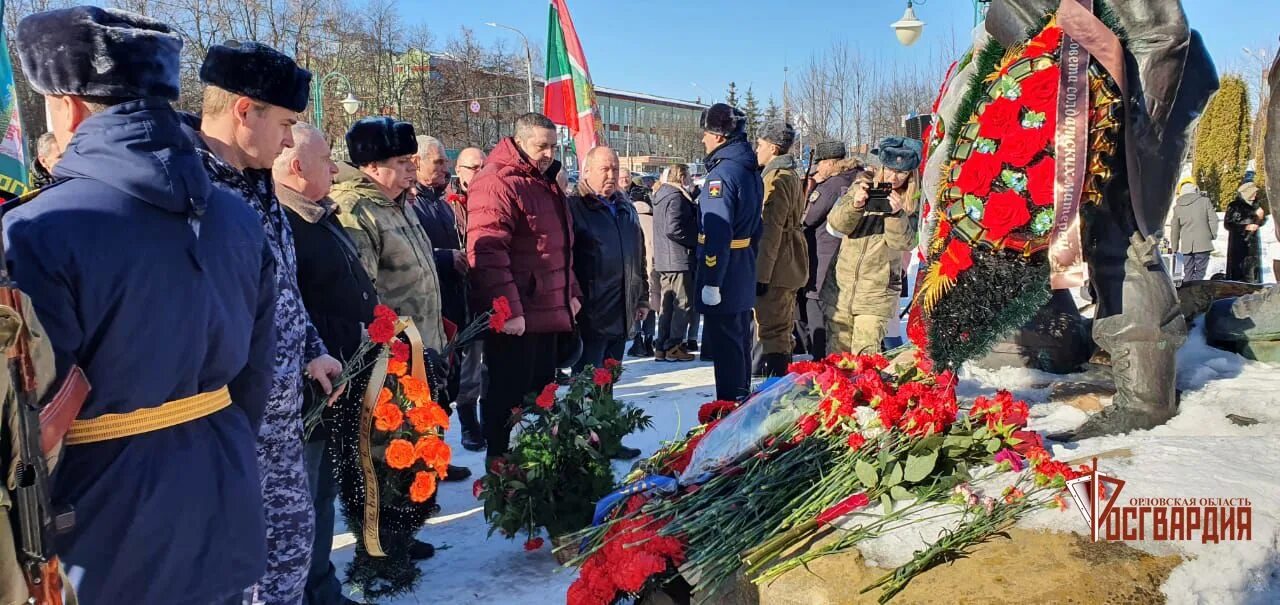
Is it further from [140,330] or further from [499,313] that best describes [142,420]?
[499,313]

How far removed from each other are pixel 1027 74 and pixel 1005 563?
1.75m

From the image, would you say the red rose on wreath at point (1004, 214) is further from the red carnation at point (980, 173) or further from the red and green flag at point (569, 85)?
the red and green flag at point (569, 85)

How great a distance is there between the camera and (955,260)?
3.00 metres

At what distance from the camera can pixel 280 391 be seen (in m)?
2.17

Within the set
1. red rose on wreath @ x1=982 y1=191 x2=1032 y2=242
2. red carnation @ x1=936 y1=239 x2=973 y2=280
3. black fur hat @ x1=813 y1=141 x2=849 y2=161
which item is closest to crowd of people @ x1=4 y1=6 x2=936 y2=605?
red carnation @ x1=936 y1=239 x2=973 y2=280

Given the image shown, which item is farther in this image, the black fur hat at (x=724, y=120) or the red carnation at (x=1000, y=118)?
the black fur hat at (x=724, y=120)

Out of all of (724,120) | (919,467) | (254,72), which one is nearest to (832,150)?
(724,120)

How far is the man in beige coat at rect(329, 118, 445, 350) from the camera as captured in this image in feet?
10.4

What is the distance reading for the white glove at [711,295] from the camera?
4.90 m

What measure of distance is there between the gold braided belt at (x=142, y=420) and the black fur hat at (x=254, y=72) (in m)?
0.84

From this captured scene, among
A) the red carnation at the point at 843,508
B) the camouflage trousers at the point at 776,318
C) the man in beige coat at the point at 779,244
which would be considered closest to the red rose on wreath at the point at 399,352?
the red carnation at the point at 843,508

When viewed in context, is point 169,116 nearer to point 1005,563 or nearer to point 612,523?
point 612,523

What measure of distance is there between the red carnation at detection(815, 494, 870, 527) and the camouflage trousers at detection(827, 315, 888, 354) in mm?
3090

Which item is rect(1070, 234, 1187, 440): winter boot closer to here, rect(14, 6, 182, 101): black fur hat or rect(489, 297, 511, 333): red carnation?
rect(489, 297, 511, 333): red carnation
